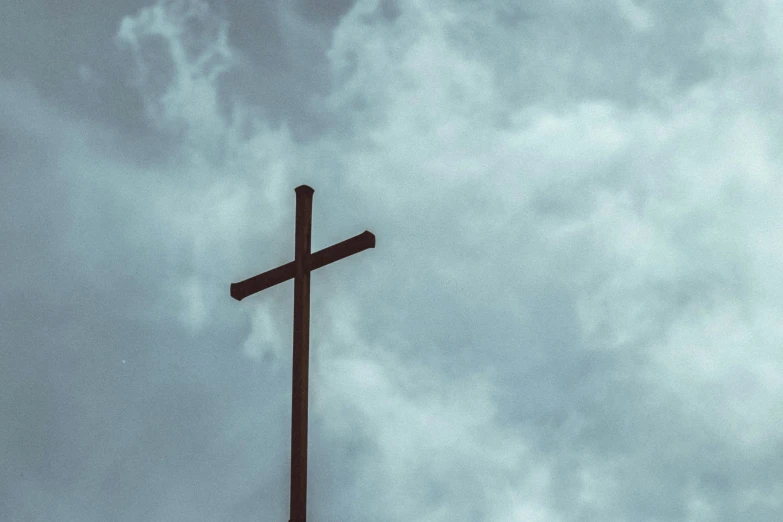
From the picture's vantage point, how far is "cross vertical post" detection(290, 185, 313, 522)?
10.9 metres

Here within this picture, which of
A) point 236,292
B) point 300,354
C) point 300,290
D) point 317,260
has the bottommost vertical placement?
point 300,354

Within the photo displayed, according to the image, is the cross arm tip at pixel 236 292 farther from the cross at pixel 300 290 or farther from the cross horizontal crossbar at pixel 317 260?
the cross horizontal crossbar at pixel 317 260

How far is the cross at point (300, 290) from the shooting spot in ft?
36.0

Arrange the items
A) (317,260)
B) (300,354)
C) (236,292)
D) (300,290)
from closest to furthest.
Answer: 1. (300,354)
2. (300,290)
3. (317,260)
4. (236,292)

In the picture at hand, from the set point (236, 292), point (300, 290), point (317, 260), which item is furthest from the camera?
point (236, 292)

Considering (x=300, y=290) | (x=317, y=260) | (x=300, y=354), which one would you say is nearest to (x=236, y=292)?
(x=300, y=290)

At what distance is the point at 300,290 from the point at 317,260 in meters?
0.39

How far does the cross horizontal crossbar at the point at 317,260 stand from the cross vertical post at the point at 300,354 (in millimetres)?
96

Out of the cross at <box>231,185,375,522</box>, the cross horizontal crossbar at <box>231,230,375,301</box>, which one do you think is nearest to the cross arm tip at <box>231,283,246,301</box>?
the cross at <box>231,185,375,522</box>

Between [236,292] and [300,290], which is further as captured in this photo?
[236,292]

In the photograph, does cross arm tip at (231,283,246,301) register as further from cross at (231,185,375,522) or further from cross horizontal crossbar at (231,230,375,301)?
cross horizontal crossbar at (231,230,375,301)

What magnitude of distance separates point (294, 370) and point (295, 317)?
23.5 inches

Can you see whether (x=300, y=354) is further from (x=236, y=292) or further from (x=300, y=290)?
(x=236, y=292)

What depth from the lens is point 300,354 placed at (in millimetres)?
11422
